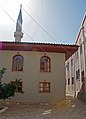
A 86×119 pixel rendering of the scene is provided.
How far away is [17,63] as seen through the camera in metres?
16.0

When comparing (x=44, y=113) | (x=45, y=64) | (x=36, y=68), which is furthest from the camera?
(x=45, y=64)

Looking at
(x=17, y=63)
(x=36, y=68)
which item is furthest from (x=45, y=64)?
(x=17, y=63)

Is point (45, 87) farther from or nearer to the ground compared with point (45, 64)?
nearer to the ground

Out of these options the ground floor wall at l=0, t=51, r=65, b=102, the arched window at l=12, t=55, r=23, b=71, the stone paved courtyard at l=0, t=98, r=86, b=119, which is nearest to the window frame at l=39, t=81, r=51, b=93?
the ground floor wall at l=0, t=51, r=65, b=102

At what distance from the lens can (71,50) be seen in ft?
53.1

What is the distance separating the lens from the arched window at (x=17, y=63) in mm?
15879

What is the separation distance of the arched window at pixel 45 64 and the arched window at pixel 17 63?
206 centimetres

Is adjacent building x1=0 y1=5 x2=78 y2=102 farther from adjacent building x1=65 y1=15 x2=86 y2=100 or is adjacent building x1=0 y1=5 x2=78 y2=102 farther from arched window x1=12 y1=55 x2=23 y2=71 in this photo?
adjacent building x1=65 y1=15 x2=86 y2=100

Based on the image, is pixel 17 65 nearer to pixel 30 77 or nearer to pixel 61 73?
pixel 30 77

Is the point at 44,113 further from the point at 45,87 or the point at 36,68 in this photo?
the point at 36,68

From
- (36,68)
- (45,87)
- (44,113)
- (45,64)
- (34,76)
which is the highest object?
(45,64)

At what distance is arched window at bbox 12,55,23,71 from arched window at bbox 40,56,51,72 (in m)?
2.06

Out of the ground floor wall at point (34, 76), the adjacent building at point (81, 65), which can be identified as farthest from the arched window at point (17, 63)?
the adjacent building at point (81, 65)

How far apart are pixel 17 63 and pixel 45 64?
2856mm
